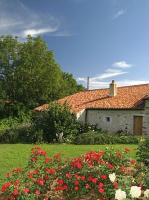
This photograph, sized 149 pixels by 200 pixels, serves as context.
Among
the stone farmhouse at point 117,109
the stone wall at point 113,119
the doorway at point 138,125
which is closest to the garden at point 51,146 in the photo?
the stone wall at point 113,119

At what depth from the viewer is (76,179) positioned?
8195mm

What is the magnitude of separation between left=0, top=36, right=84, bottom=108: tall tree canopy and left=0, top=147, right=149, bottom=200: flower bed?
3520cm

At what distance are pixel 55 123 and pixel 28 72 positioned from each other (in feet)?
54.4

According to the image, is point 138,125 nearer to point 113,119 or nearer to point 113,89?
point 113,119

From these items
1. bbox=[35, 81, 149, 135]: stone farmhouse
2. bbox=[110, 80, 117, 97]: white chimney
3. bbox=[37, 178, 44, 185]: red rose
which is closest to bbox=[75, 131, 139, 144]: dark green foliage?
bbox=[35, 81, 149, 135]: stone farmhouse

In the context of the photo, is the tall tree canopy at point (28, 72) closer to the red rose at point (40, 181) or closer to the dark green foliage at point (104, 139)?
the dark green foliage at point (104, 139)

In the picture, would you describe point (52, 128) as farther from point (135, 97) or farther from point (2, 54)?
point (2, 54)

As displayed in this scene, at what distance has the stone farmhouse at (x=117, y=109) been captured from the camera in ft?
99.5

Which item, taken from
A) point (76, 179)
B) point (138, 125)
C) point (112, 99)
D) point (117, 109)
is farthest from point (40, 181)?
point (112, 99)

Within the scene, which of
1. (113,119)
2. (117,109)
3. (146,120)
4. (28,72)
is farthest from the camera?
(28,72)

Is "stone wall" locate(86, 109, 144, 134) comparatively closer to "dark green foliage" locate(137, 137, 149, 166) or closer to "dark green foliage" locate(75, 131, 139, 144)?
"dark green foliage" locate(75, 131, 139, 144)

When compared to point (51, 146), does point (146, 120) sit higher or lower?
higher

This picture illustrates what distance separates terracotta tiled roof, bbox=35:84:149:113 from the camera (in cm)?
3183

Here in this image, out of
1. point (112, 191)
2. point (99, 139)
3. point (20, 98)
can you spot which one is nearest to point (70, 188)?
point (112, 191)
